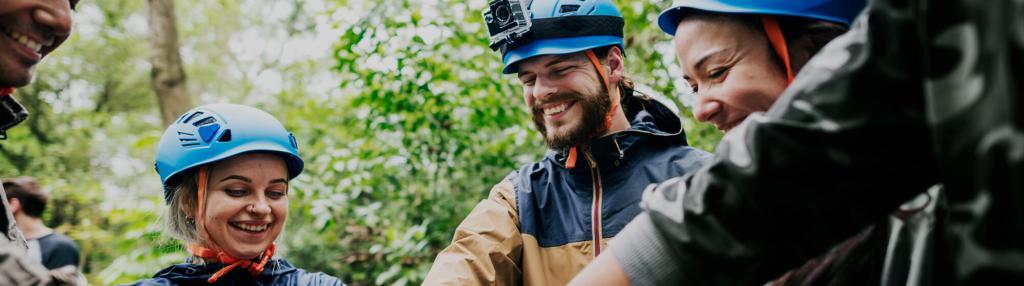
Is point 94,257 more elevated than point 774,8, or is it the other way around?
point 774,8

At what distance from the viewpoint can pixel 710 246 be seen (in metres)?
1.02

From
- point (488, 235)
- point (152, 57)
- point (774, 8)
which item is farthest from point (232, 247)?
point (152, 57)

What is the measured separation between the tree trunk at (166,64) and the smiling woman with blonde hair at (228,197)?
276 inches

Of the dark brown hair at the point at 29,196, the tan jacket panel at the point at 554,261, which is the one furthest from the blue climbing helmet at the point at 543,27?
the dark brown hair at the point at 29,196

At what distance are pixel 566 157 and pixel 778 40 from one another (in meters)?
1.95

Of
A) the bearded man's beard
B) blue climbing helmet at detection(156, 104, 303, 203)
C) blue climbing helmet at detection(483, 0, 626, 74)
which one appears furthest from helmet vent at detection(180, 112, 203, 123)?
the bearded man's beard

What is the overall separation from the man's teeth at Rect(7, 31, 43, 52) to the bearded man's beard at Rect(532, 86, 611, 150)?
236 centimetres

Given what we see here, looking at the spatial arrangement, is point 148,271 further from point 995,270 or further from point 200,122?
point 995,270

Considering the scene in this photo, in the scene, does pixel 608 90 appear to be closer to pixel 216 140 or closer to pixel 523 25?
pixel 523 25

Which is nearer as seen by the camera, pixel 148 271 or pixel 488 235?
pixel 488 235

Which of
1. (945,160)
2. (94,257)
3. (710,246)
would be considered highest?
(945,160)

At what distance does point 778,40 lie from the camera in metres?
1.83

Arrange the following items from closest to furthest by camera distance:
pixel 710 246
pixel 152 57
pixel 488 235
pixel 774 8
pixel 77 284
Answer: pixel 710 246 < pixel 77 284 < pixel 774 8 < pixel 488 235 < pixel 152 57

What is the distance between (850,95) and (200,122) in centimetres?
340
